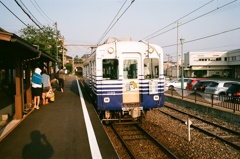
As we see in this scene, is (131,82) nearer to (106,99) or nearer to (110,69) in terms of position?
(110,69)

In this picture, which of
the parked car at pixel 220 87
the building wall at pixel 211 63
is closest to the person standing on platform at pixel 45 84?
the parked car at pixel 220 87

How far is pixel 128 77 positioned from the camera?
973 centimetres

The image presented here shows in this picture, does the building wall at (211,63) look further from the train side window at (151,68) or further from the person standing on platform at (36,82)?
the person standing on platform at (36,82)

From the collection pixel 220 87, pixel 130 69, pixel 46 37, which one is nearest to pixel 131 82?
pixel 130 69

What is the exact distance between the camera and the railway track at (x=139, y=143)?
742 centimetres

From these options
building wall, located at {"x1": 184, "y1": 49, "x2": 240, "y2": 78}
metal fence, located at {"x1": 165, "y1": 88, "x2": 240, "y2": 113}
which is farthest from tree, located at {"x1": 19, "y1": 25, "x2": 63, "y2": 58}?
building wall, located at {"x1": 184, "y1": 49, "x2": 240, "y2": 78}

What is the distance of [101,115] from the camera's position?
10602mm

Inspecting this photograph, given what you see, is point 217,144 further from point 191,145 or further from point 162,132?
point 162,132

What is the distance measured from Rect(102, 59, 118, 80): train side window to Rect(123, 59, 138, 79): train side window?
36cm

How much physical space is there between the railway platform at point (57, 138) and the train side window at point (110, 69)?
5.39 feet

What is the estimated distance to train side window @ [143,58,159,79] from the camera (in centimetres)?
984

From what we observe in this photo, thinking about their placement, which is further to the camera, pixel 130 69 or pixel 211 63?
pixel 211 63

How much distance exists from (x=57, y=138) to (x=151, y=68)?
4.87 m

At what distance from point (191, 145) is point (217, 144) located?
3.21ft
